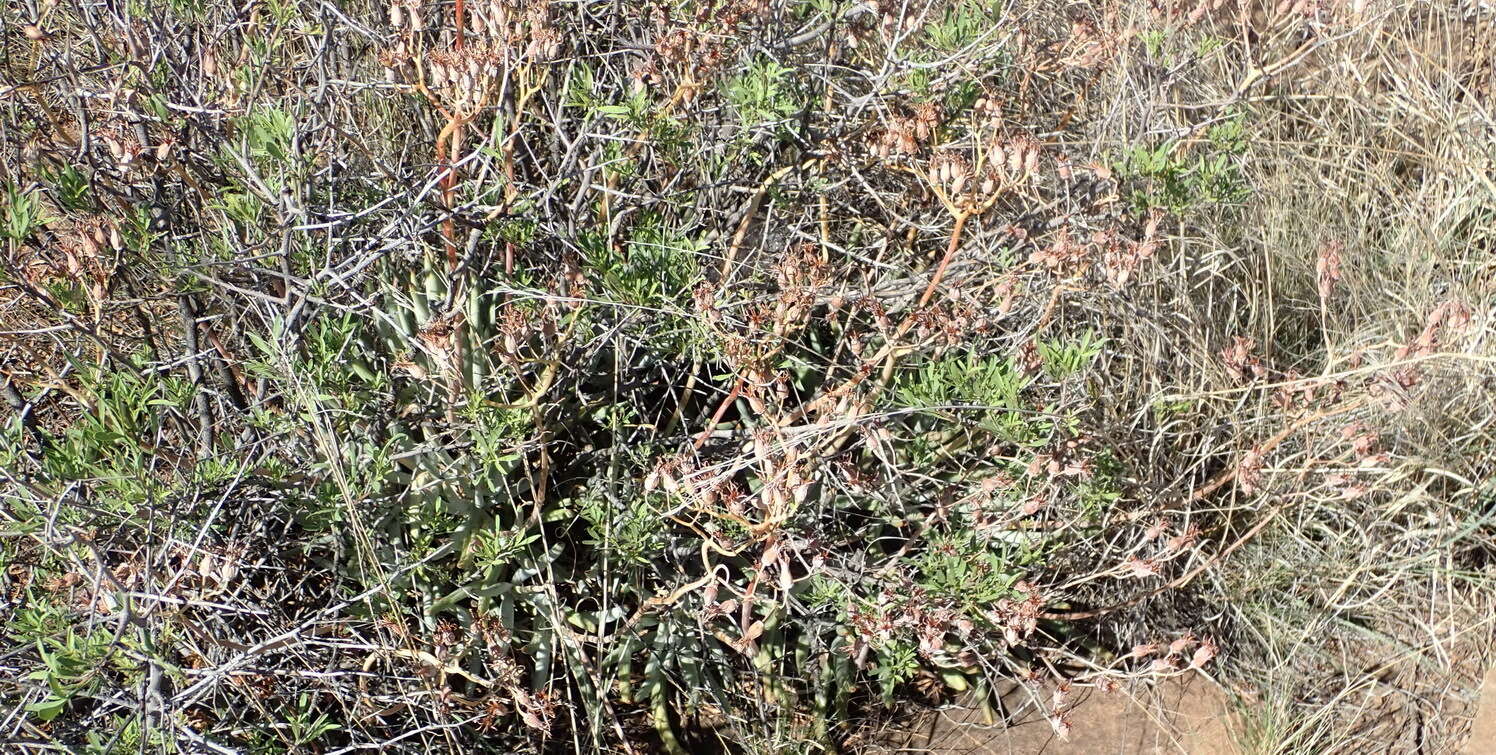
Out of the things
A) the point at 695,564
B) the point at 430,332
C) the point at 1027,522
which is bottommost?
the point at 695,564

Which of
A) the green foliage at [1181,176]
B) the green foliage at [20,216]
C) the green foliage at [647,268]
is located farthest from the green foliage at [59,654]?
the green foliage at [1181,176]

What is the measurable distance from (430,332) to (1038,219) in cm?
141

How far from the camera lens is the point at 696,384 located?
2902mm

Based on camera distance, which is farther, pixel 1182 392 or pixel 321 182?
pixel 1182 392

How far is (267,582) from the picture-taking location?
2354 millimetres

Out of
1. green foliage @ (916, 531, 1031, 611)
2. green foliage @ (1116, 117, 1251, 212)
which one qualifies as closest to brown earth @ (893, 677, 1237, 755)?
green foliage @ (916, 531, 1031, 611)

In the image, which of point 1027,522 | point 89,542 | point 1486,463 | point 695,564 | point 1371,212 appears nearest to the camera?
point 89,542

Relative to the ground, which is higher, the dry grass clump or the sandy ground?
the dry grass clump

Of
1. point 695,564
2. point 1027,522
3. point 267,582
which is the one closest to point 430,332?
point 267,582

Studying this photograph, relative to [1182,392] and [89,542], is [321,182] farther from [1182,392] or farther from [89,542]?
[1182,392]

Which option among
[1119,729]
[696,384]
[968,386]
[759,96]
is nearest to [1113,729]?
[1119,729]

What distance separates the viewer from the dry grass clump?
219 cm

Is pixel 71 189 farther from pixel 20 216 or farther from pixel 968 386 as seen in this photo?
pixel 968 386

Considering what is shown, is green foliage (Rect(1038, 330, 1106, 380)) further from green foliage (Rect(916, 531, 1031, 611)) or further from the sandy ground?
the sandy ground
